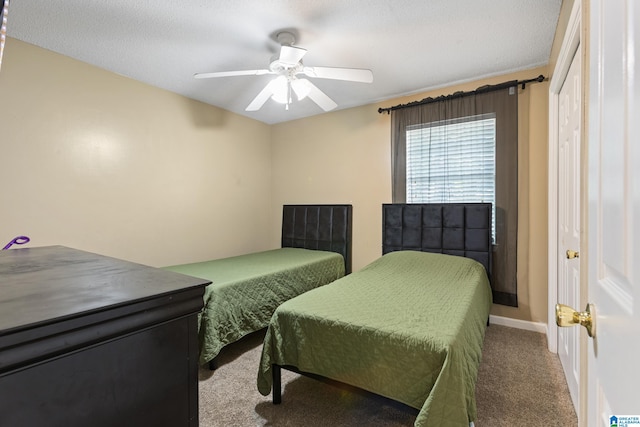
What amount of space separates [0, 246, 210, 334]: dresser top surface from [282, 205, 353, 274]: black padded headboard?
290 centimetres

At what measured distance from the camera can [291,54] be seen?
1.91 m

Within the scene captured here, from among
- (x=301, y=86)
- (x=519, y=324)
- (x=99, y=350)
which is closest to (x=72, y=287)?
(x=99, y=350)

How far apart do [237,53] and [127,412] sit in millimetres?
2547

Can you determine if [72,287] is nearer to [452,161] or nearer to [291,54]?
[291,54]

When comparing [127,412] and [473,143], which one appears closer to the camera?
[127,412]

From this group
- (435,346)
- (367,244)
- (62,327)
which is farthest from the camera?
(367,244)

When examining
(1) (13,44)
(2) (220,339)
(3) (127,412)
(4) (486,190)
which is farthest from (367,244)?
(1) (13,44)

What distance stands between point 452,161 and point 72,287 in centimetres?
313

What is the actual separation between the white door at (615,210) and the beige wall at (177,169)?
244cm

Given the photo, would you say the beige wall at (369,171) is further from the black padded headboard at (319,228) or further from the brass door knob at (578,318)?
the brass door knob at (578,318)

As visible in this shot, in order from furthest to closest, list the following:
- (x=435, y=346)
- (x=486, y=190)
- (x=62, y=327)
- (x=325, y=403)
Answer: (x=486, y=190) → (x=325, y=403) → (x=435, y=346) → (x=62, y=327)

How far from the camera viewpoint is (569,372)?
6.22ft

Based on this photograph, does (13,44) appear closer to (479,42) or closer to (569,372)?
(479,42)

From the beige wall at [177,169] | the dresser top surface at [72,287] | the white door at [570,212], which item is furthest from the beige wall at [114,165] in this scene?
the white door at [570,212]
